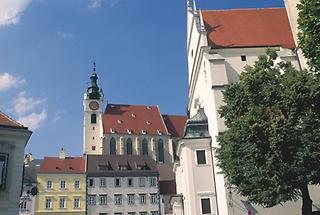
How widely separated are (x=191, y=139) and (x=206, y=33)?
976 centimetres

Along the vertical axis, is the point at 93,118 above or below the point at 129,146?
above

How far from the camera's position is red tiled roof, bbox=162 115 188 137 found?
78.2 metres

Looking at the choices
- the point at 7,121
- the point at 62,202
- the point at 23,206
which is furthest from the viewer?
the point at 62,202

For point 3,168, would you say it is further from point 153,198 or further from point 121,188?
point 153,198

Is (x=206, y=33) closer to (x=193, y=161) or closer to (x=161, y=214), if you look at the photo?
(x=193, y=161)

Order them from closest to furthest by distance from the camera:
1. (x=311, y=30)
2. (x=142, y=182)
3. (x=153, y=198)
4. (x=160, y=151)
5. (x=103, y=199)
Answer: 1. (x=311, y=30)
2. (x=103, y=199)
3. (x=153, y=198)
4. (x=142, y=182)
5. (x=160, y=151)

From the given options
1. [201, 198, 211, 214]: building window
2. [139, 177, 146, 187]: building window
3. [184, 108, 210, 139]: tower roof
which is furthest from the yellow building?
[201, 198, 211, 214]: building window

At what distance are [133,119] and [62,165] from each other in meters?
26.8

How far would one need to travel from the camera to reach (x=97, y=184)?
5081 cm

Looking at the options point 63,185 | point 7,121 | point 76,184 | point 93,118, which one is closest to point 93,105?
point 93,118

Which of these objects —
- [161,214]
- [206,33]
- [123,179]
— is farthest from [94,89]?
[206,33]

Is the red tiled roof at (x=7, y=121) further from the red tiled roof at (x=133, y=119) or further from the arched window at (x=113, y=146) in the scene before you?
the red tiled roof at (x=133, y=119)

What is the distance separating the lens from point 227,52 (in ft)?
102

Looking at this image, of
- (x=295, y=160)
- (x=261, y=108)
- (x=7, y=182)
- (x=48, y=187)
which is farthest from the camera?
(x=48, y=187)
